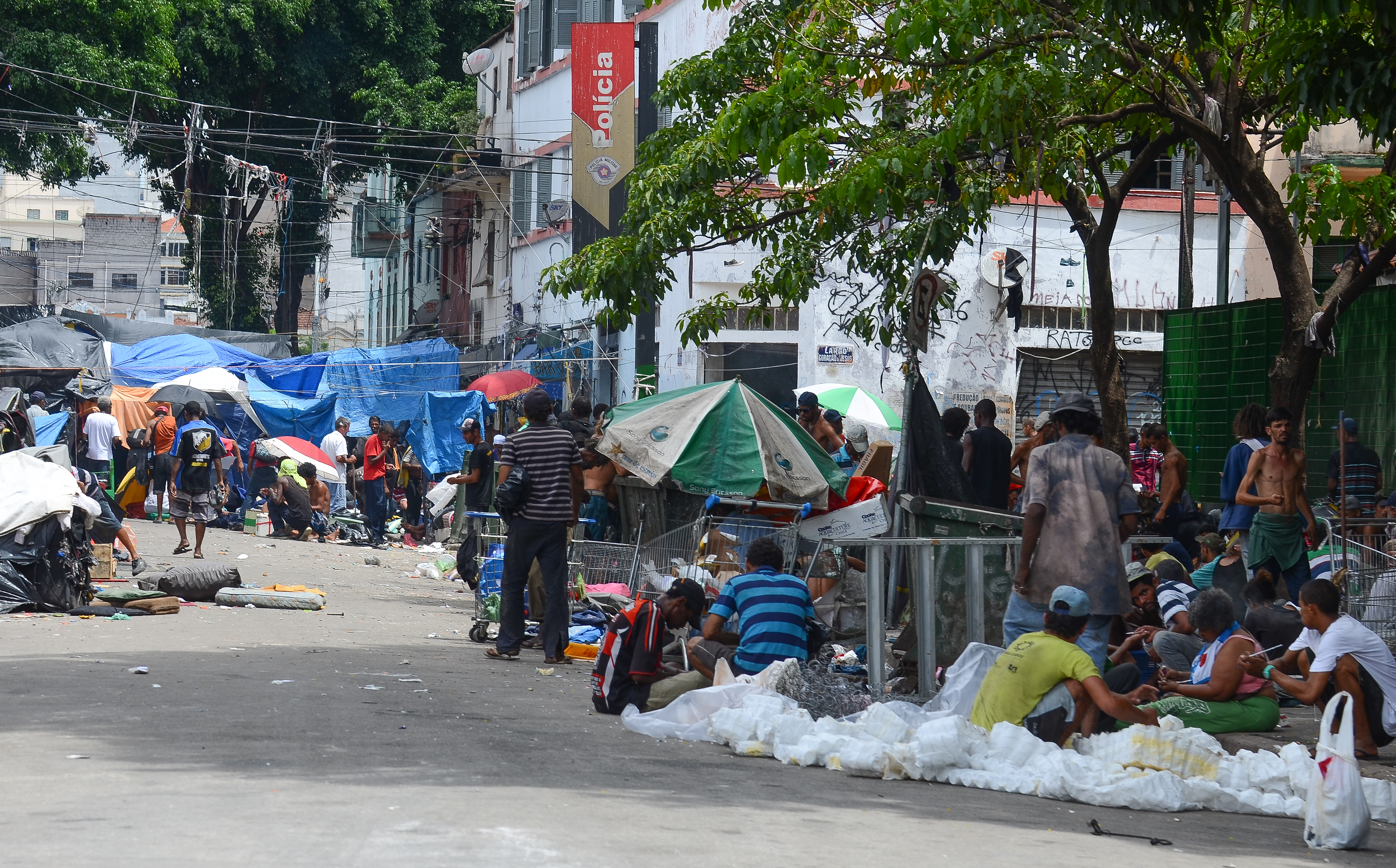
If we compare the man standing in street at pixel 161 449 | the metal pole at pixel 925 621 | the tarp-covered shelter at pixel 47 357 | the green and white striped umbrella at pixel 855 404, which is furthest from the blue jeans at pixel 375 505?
the metal pole at pixel 925 621

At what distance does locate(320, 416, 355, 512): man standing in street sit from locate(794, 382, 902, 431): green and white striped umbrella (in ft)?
27.8

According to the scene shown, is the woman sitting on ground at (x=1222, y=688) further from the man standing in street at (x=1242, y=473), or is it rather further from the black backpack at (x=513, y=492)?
the black backpack at (x=513, y=492)

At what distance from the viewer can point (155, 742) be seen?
22.0ft

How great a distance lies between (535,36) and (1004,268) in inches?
566

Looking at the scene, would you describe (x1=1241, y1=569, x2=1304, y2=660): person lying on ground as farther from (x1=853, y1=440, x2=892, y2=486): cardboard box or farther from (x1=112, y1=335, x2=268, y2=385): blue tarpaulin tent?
(x1=112, y1=335, x2=268, y2=385): blue tarpaulin tent

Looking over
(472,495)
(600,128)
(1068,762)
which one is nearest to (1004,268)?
(600,128)

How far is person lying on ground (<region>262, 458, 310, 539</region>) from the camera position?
23.0 m

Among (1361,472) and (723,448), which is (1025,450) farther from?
(723,448)

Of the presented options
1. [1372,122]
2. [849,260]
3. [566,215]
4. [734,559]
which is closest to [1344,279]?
[1372,122]

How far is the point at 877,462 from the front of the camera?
12023 mm

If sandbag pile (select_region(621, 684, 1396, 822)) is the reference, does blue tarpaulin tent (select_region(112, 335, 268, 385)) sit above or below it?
above

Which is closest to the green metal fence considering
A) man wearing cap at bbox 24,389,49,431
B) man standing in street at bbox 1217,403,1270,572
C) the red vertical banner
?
man standing in street at bbox 1217,403,1270,572

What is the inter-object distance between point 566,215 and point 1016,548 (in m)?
25.4

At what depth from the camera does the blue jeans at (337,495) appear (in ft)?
82.3
